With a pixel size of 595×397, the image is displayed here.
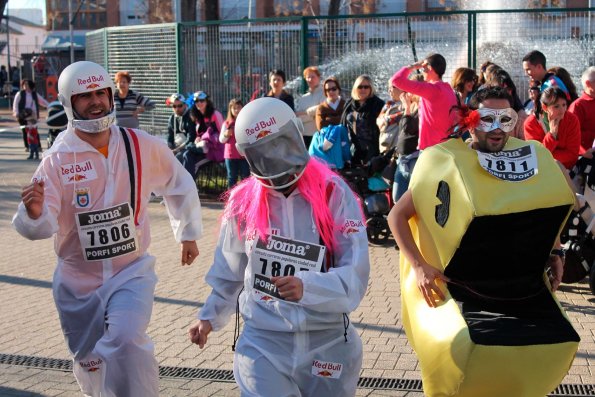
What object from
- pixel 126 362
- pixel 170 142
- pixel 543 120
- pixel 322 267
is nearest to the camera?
pixel 322 267

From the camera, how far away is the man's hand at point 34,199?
4867 mm

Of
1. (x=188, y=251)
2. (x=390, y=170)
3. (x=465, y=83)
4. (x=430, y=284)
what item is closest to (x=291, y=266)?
(x=430, y=284)

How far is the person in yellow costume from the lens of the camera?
429 cm

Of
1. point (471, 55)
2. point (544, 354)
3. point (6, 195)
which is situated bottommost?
point (6, 195)

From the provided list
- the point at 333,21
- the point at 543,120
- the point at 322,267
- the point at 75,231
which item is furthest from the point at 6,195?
the point at 322,267

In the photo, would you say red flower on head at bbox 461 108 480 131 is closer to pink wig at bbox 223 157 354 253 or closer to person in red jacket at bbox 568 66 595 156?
pink wig at bbox 223 157 354 253

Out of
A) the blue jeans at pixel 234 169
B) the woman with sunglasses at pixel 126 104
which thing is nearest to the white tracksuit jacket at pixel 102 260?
the blue jeans at pixel 234 169

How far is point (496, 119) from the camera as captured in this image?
4.82 metres

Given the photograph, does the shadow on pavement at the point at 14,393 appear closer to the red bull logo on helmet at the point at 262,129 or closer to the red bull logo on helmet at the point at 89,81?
the red bull logo on helmet at the point at 89,81

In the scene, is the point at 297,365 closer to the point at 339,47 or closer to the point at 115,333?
→ the point at 115,333

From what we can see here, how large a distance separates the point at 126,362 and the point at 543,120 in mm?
5084

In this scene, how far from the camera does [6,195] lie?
52.4 ft

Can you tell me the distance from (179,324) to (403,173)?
342cm

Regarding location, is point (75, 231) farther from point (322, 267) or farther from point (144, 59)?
point (144, 59)
